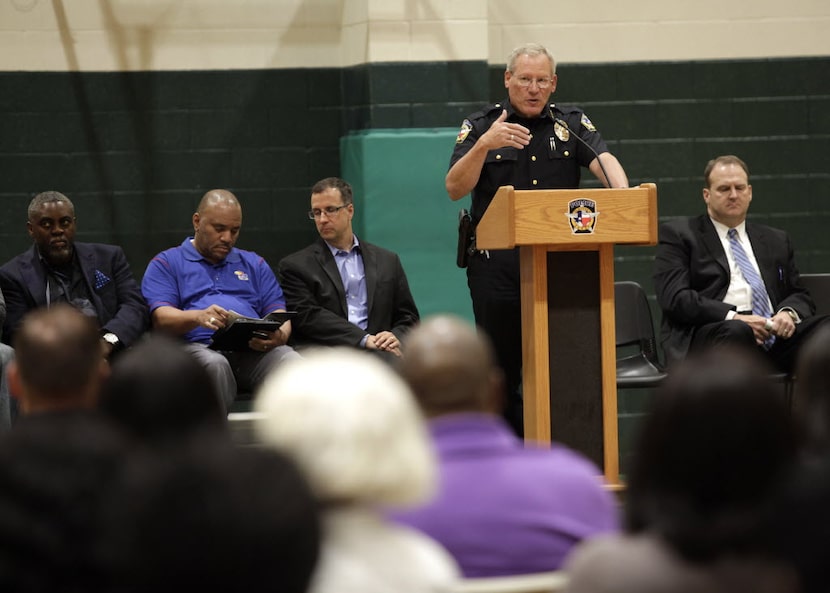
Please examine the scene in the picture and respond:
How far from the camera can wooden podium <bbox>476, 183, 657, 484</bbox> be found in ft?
14.3

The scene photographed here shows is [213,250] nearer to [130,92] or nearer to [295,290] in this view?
[295,290]

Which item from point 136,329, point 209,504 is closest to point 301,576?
point 209,504

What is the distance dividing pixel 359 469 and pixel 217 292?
388cm

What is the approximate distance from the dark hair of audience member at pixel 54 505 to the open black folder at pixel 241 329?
333 cm

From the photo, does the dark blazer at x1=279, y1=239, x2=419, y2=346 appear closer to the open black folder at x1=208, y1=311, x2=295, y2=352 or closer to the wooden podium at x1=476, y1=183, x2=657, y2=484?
the open black folder at x1=208, y1=311, x2=295, y2=352

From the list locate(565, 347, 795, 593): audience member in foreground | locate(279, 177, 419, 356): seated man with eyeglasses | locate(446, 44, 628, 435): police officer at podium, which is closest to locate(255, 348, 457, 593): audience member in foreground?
locate(565, 347, 795, 593): audience member in foreground

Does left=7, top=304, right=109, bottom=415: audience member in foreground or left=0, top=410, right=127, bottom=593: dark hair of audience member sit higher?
left=7, top=304, right=109, bottom=415: audience member in foreground

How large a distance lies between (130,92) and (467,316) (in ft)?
7.13

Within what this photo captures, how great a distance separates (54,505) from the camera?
5.27ft

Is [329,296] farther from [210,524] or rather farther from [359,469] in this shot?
[210,524]

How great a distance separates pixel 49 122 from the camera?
659cm

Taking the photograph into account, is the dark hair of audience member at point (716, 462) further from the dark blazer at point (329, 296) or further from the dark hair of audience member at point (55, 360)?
the dark blazer at point (329, 296)

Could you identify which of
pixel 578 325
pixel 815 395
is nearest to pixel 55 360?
pixel 815 395

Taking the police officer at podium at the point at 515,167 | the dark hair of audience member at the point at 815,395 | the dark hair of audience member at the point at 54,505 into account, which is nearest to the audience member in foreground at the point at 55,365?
the dark hair of audience member at the point at 54,505
